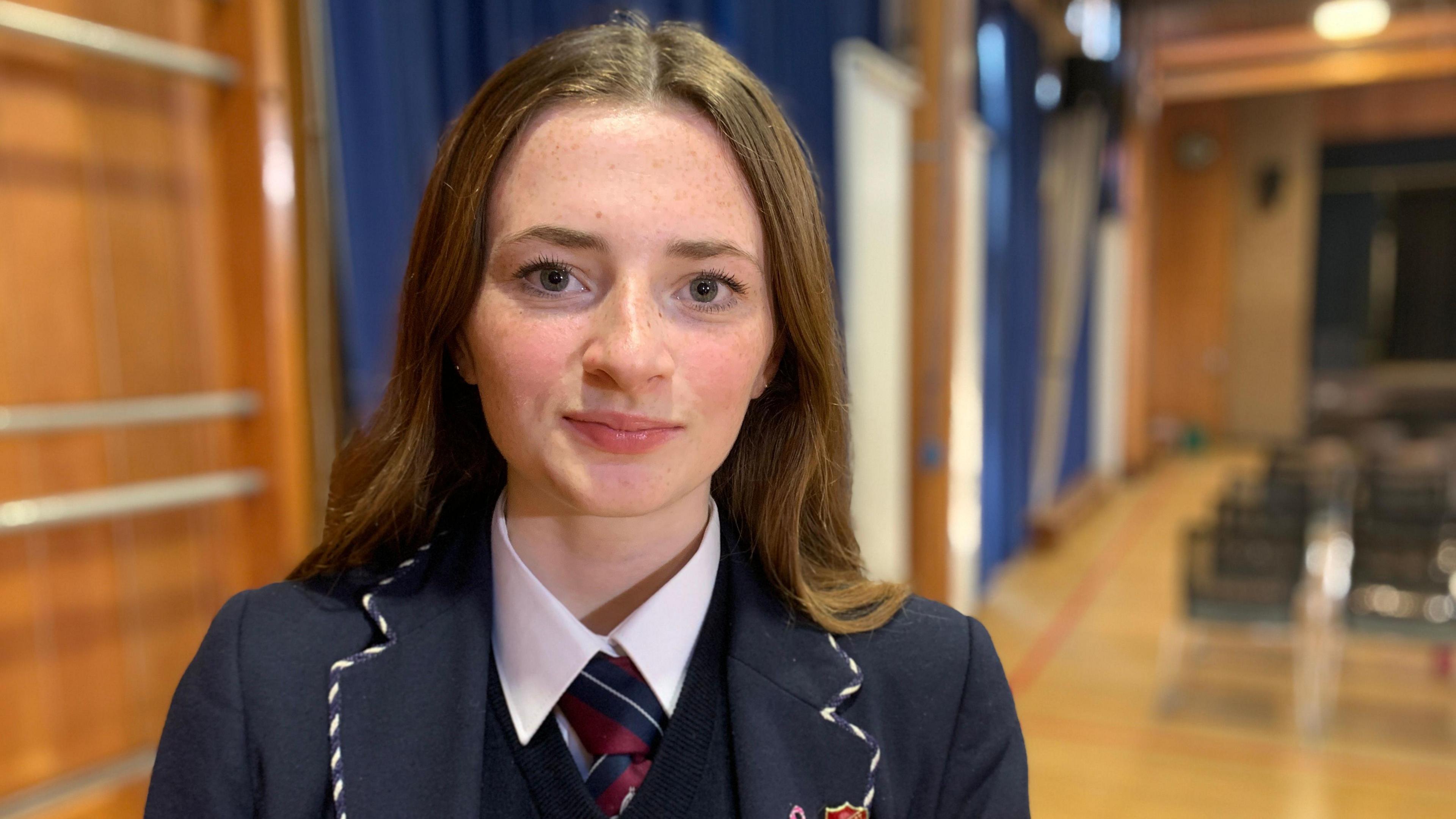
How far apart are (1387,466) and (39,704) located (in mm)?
7654

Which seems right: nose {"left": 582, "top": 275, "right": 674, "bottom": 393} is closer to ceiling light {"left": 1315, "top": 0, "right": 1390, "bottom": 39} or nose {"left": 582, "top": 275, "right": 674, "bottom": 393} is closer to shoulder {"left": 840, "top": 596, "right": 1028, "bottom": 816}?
shoulder {"left": 840, "top": 596, "right": 1028, "bottom": 816}

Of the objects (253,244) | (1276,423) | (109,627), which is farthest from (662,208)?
(1276,423)

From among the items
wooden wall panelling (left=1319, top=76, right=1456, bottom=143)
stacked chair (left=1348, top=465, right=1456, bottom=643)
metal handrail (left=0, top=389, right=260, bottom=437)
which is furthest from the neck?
wooden wall panelling (left=1319, top=76, right=1456, bottom=143)

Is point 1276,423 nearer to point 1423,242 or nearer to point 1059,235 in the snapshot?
point 1423,242

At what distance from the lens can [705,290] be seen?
3.05 feet

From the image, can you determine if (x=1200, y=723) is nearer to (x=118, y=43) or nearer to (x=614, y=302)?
(x=614, y=302)

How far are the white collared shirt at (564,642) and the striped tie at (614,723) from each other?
0.01 meters

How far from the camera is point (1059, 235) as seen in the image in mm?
8492

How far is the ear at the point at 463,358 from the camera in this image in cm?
99

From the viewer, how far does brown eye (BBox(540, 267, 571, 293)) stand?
0.90 meters

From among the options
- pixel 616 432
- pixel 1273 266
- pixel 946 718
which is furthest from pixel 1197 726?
pixel 1273 266

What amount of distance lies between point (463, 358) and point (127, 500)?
4.62 feet

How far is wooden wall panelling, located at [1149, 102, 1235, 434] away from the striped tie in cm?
1285

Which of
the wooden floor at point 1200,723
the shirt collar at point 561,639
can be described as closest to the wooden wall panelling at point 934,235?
the wooden floor at point 1200,723
